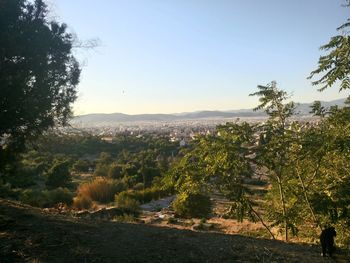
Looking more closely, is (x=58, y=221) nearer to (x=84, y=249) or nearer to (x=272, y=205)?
(x=84, y=249)

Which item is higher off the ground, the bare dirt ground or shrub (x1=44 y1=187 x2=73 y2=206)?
the bare dirt ground

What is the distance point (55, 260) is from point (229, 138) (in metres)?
4.87

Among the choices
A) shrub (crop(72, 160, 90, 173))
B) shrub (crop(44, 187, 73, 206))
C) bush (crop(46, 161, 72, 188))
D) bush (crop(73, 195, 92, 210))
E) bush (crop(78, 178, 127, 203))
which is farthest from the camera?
shrub (crop(72, 160, 90, 173))

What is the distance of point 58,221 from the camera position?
1032cm

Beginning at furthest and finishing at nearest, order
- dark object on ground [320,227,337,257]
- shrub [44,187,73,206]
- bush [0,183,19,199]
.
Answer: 1. shrub [44,187,73,206]
2. bush [0,183,19,199]
3. dark object on ground [320,227,337,257]

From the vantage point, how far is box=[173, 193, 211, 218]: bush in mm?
23578

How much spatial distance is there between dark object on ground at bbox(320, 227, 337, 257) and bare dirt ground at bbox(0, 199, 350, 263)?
0.65ft

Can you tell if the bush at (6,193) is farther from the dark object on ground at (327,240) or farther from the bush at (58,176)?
the dark object on ground at (327,240)

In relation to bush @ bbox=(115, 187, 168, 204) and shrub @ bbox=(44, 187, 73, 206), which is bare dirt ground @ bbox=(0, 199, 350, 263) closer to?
shrub @ bbox=(44, 187, 73, 206)

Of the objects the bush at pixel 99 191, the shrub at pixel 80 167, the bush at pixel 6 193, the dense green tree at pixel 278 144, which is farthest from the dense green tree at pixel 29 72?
the shrub at pixel 80 167

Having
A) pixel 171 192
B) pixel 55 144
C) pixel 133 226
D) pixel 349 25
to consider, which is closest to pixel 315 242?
pixel 133 226

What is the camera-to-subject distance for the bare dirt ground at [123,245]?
8.11m

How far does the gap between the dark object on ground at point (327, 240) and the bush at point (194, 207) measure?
15072 millimetres

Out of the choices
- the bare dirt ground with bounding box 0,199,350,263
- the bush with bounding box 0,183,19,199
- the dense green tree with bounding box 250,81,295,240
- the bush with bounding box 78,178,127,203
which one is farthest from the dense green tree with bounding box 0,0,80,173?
the bush with bounding box 78,178,127,203
